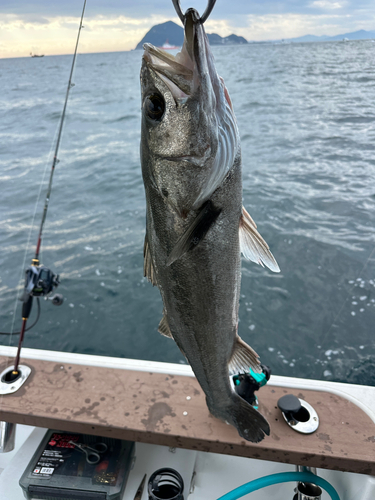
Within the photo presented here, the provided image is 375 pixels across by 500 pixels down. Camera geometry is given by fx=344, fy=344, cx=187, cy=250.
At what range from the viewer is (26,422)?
7.82ft

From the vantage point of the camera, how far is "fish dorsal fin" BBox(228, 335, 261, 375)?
1.76m

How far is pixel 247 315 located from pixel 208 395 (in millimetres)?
3885

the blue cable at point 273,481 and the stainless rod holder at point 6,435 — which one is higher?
the blue cable at point 273,481

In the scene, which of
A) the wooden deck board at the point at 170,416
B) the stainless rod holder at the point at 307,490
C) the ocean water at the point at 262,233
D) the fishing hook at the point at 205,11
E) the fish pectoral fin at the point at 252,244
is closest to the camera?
the fishing hook at the point at 205,11

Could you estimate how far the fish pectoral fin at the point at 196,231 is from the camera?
51.3 inches

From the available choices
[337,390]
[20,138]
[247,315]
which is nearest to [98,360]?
[337,390]

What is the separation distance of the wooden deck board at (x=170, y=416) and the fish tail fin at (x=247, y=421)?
357 millimetres

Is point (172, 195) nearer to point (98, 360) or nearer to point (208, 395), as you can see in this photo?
point (208, 395)

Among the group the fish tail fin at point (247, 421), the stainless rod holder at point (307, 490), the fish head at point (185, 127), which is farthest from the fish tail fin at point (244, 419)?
the fish head at point (185, 127)

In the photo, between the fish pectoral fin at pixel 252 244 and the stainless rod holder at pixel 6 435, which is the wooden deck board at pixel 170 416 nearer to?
the stainless rod holder at pixel 6 435

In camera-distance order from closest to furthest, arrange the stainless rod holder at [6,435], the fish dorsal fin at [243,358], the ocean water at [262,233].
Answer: the fish dorsal fin at [243,358], the stainless rod holder at [6,435], the ocean water at [262,233]

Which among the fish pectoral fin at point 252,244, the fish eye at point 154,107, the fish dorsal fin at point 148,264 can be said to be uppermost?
the fish eye at point 154,107

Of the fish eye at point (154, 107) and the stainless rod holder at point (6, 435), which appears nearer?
the fish eye at point (154, 107)

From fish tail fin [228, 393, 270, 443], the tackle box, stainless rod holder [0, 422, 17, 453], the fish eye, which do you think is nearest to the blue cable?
fish tail fin [228, 393, 270, 443]
